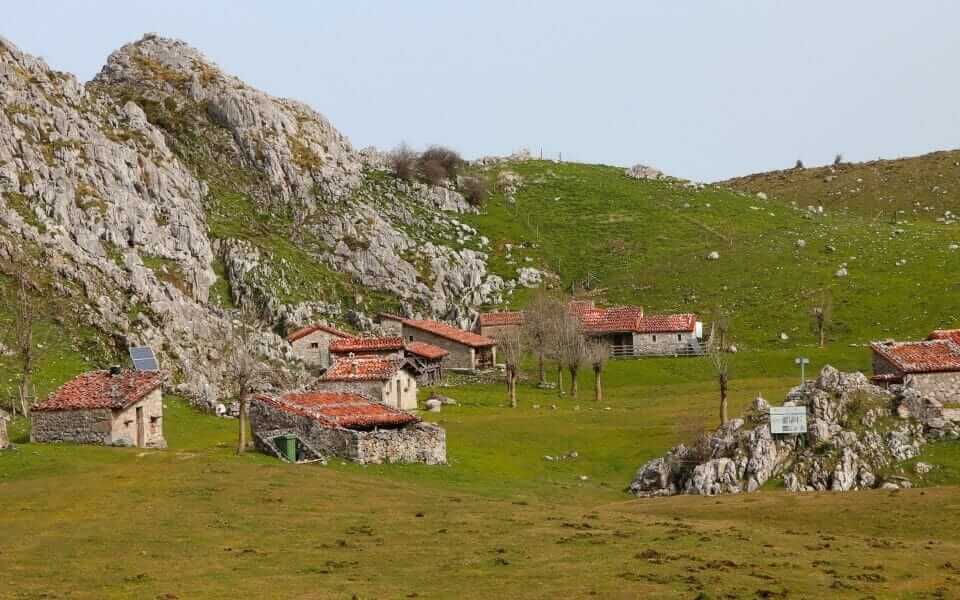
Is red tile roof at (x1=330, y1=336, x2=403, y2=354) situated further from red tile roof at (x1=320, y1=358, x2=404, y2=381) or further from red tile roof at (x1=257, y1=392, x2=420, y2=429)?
red tile roof at (x1=257, y1=392, x2=420, y2=429)

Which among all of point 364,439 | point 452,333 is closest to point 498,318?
point 452,333

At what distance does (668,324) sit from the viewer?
421 feet

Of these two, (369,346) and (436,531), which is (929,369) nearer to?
(436,531)

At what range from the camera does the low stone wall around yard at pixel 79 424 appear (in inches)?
2611

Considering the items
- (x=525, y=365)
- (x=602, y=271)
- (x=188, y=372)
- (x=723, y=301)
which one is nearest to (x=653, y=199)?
(x=602, y=271)

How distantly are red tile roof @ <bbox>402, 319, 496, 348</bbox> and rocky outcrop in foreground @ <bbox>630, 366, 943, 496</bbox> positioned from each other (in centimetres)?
6109

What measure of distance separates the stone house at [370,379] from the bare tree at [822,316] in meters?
46.3

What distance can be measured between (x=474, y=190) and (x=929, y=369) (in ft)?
342

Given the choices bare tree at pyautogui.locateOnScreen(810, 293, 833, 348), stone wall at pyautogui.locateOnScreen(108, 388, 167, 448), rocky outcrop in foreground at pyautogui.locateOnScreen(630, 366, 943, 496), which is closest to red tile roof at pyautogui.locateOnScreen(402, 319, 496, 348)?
bare tree at pyautogui.locateOnScreen(810, 293, 833, 348)

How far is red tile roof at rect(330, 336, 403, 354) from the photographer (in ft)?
374

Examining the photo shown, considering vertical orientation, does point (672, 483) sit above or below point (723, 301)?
below

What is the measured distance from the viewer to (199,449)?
68.7 m

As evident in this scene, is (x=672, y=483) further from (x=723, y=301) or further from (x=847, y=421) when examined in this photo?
(x=723, y=301)

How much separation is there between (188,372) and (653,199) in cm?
10071
